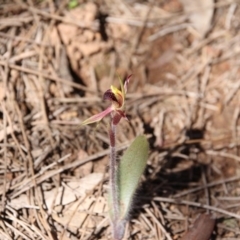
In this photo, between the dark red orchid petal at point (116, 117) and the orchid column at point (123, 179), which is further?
the orchid column at point (123, 179)

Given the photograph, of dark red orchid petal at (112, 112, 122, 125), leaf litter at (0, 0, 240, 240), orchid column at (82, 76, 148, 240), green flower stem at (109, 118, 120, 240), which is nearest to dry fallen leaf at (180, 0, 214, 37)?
leaf litter at (0, 0, 240, 240)

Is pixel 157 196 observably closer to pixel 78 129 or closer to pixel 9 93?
pixel 78 129

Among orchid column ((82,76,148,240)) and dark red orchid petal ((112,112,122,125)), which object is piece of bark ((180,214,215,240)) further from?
dark red orchid petal ((112,112,122,125))

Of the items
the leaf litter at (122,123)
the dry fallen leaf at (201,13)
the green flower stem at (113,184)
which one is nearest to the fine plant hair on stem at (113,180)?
the green flower stem at (113,184)

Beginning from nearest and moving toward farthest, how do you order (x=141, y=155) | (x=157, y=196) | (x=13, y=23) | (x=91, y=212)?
1. (x=141, y=155)
2. (x=91, y=212)
3. (x=157, y=196)
4. (x=13, y=23)

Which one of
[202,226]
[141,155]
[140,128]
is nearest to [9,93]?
[140,128]

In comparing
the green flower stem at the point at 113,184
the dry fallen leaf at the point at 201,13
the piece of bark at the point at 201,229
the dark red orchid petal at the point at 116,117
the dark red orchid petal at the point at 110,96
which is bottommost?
the piece of bark at the point at 201,229

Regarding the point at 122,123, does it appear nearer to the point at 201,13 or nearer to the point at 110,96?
the point at 110,96

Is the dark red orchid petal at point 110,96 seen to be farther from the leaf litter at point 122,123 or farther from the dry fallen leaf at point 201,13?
the dry fallen leaf at point 201,13

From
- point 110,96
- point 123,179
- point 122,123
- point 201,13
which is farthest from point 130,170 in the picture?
point 201,13
